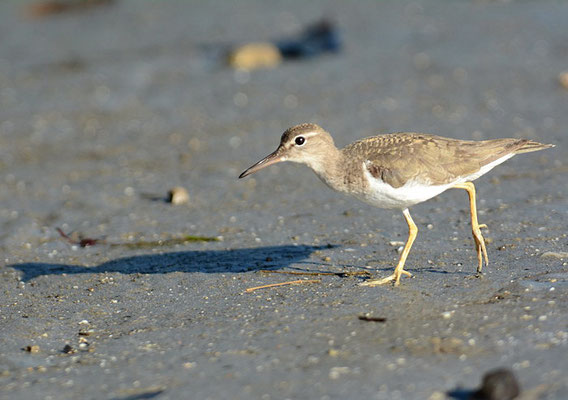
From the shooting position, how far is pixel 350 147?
24.5 feet

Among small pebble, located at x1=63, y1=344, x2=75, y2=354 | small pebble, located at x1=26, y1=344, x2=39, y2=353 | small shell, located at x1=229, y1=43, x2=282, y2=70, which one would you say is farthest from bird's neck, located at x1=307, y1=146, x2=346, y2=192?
small shell, located at x1=229, y1=43, x2=282, y2=70

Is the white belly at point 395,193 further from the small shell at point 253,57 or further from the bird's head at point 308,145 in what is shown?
the small shell at point 253,57

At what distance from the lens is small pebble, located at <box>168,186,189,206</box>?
9.84 metres

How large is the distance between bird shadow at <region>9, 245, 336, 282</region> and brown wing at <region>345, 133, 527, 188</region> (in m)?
1.27

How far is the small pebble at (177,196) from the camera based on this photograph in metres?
9.84

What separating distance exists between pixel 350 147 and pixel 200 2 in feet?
40.5

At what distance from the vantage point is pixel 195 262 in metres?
8.13

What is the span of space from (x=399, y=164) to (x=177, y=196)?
11.9 ft

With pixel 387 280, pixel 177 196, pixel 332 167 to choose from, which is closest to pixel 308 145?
pixel 332 167

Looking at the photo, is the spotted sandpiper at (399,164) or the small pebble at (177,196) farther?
the small pebble at (177,196)

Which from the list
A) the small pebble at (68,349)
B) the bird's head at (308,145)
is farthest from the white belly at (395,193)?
the small pebble at (68,349)

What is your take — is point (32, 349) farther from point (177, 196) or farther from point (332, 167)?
point (177, 196)

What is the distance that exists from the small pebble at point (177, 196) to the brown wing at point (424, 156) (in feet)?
9.98

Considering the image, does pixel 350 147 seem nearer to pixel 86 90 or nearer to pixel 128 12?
pixel 86 90
